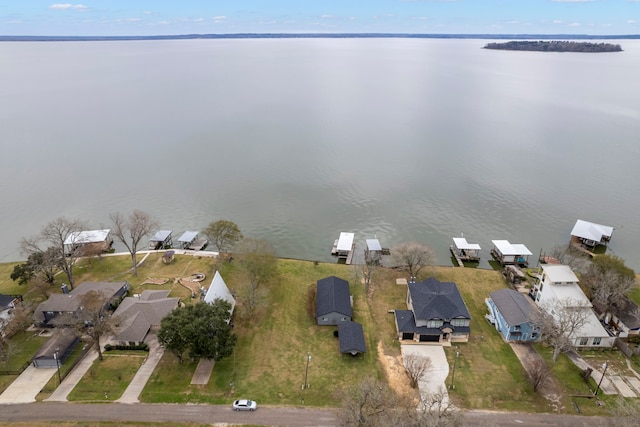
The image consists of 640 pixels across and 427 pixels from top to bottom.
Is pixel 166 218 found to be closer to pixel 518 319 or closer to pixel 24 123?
pixel 518 319

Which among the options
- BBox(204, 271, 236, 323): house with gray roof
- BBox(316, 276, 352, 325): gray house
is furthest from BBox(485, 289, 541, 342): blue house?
BBox(204, 271, 236, 323): house with gray roof

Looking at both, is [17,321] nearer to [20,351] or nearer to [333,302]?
[20,351]

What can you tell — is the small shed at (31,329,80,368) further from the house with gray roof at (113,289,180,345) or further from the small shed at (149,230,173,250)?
the small shed at (149,230,173,250)

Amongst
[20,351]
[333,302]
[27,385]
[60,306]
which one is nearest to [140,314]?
[60,306]

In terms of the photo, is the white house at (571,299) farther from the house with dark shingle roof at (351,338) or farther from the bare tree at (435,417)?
the house with dark shingle roof at (351,338)

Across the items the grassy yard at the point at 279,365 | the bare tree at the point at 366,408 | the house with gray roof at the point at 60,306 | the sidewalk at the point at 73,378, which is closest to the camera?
the bare tree at the point at 366,408

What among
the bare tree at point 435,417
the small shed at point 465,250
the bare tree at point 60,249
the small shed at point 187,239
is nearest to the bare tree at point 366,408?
the bare tree at point 435,417

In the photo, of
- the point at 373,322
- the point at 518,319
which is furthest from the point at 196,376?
the point at 518,319
